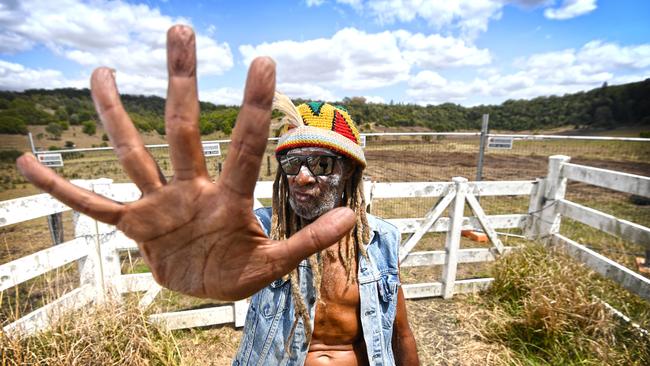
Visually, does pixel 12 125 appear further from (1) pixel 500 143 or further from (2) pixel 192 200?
(2) pixel 192 200

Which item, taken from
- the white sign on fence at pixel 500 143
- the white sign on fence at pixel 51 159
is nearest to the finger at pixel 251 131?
the white sign on fence at pixel 500 143

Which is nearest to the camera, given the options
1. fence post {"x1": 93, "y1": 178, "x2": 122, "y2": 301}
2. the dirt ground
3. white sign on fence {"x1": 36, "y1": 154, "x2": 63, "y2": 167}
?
fence post {"x1": 93, "y1": 178, "x2": 122, "y2": 301}

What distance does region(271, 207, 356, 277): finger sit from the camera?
0.78m

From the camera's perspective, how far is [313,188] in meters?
1.38

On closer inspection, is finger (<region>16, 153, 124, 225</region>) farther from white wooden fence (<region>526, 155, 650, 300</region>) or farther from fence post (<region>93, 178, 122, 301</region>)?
white wooden fence (<region>526, 155, 650, 300</region>)

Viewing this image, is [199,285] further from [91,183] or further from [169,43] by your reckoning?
[91,183]

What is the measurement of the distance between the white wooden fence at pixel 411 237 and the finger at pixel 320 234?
213 cm

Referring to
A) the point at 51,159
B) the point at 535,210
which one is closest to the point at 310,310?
the point at 535,210

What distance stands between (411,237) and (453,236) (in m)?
0.54

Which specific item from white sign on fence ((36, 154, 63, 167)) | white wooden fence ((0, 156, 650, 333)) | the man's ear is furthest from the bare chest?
white sign on fence ((36, 154, 63, 167))

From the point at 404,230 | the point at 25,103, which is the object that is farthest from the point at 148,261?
the point at 25,103

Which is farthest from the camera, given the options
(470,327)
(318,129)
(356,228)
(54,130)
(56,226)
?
(54,130)

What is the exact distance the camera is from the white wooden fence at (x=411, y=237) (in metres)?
2.31

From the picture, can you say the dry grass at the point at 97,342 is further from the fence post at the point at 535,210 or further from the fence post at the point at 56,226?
the fence post at the point at 535,210
